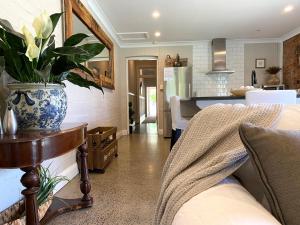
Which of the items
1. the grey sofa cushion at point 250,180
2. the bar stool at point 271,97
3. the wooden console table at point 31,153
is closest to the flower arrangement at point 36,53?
the wooden console table at point 31,153

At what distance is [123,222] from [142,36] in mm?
4494

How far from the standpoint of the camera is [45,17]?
120 cm

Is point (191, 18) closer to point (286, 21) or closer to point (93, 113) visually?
point (286, 21)

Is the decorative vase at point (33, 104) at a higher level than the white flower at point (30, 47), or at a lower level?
lower

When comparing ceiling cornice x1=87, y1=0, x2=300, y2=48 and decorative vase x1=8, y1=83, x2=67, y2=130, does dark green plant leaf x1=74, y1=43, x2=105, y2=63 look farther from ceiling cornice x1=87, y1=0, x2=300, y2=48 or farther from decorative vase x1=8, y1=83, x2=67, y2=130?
ceiling cornice x1=87, y1=0, x2=300, y2=48

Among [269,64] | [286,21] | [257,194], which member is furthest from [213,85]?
[257,194]

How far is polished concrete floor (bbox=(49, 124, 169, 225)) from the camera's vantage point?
5.48ft

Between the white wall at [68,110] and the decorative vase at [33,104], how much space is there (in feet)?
1.47

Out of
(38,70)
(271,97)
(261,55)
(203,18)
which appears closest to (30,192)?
(38,70)

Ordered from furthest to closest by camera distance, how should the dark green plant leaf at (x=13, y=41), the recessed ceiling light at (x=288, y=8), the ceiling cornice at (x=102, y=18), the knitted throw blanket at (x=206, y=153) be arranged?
the recessed ceiling light at (x=288, y=8), the ceiling cornice at (x=102, y=18), the dark green plant leaf at (x=13, y=41), the knitted throw blanket at (x=206, y=153)

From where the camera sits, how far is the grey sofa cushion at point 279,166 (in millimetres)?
542

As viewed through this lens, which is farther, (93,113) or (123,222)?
(93,113)

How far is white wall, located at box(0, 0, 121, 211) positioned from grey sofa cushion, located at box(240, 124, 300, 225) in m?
1.54

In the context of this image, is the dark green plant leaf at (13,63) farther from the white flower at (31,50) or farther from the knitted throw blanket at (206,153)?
the knitted throw blanket at (206,153)
